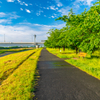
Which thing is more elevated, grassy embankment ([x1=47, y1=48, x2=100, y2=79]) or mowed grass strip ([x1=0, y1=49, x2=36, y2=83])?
grassy embankment ([x1=47, y1=48, x2=100, y2=79])

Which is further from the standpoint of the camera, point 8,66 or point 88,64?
point 88,64

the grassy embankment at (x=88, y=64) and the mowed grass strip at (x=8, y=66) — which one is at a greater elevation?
the grassy embankment at (x=88, y=64)

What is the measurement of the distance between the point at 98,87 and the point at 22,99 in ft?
11.5

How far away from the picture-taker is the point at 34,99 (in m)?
3.09

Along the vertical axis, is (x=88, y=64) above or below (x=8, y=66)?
above

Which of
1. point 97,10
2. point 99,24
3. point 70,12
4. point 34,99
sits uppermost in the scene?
point 70,12

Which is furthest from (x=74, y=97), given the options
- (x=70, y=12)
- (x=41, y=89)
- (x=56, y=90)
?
(x=70, y=12)

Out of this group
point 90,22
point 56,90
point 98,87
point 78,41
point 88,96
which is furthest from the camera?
point 78,41

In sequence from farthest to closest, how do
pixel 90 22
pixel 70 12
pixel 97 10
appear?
1. pixel 70 12
2. pixel 97 10
3. pixel 90 22

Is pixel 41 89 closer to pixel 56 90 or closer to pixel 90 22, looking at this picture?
pixel 56 90

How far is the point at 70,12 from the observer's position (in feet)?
41.9

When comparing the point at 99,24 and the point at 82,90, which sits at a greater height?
the point at 99,24

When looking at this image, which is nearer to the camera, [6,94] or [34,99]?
[34,99]

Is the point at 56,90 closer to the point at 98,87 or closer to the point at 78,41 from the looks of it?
the point at 98,87
